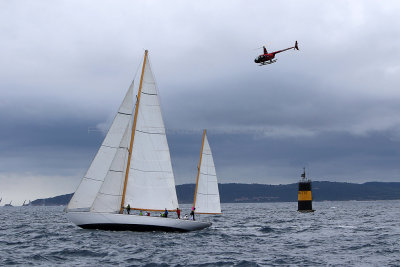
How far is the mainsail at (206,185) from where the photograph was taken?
4247 centimetres

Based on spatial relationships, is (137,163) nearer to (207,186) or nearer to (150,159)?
(150,159)

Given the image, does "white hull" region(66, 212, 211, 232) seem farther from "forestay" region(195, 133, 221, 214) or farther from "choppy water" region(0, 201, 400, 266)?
"forestay" region(195, 133, 221, 214)

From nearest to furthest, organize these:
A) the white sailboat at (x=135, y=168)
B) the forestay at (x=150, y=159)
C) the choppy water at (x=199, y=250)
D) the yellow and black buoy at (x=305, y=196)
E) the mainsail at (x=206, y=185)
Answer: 1. the choppy water at (x=199, y=250)
2. the white sailboat at (x=135, y=168)
3. the forestay at (x=150, y=159)
4. the mainsail at (x=206, y=185)
5. the yellow and black buoy at (x=305, y=196)

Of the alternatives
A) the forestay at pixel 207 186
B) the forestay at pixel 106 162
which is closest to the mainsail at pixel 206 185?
the forestay at pixel 207 186

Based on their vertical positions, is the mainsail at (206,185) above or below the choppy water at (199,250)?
above

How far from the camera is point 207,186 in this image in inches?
1694

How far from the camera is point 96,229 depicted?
3547cm

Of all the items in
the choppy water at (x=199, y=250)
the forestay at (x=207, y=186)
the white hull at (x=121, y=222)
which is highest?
the forestay at (x=207, y=186)

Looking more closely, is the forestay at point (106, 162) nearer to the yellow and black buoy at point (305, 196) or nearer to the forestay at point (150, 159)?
the forestay at point (150, 159)

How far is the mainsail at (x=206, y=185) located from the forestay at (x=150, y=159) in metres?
5.58

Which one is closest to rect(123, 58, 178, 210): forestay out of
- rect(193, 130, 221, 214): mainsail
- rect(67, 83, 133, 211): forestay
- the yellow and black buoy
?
rect(67, 83, 133, 211): forestay

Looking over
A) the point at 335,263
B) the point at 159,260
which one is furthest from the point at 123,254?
the point at 335,263

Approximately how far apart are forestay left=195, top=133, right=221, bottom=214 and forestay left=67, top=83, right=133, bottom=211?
8.83 meters

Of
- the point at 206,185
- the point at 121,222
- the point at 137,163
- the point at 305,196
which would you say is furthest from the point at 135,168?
the point at 305,196
